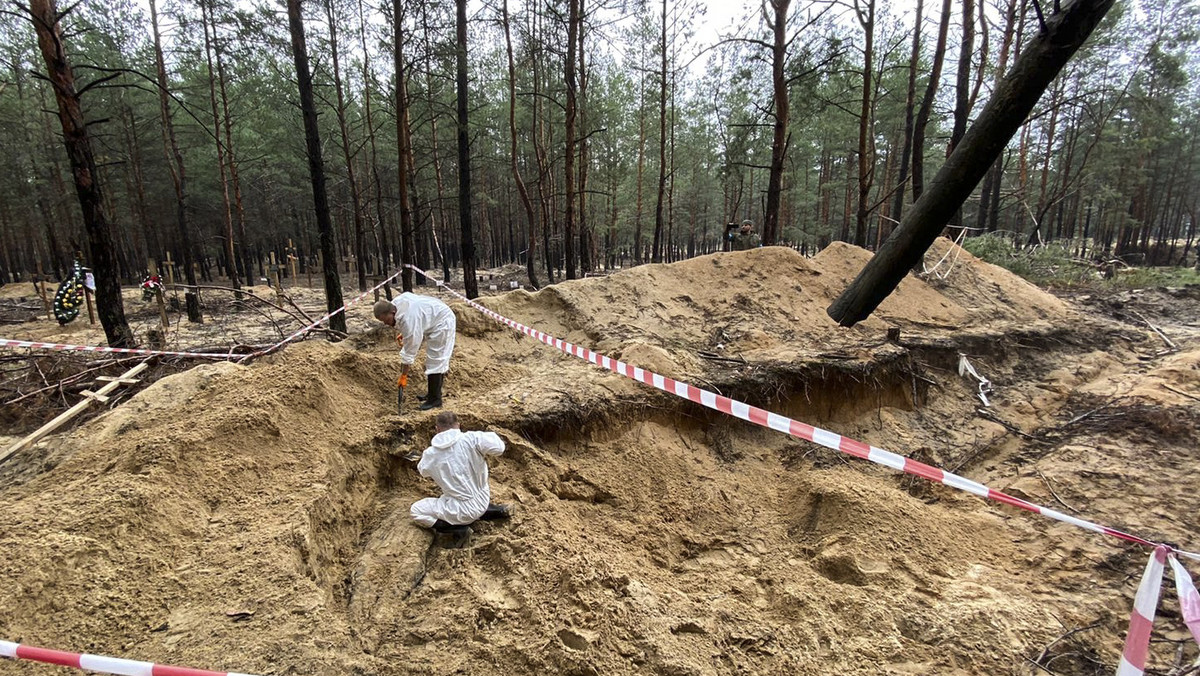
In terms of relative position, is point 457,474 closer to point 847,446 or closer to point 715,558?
point 715,558

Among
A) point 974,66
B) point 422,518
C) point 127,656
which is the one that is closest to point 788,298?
point 422,518

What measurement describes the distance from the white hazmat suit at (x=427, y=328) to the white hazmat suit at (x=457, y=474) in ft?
5.78

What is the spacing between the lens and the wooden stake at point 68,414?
3.72 metres

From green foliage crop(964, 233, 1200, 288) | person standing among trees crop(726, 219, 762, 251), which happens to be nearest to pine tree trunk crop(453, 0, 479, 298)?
person standing among trees crop(726, 219, 762, 251)

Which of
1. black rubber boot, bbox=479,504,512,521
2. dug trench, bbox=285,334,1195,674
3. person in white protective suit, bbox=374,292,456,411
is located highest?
person in white protective suit, bbox=374,292,456,411

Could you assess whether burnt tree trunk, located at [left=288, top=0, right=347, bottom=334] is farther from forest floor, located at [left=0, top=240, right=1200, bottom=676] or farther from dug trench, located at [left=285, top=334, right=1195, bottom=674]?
dug trench, located at [left=285, top=334, right=1195, bottom=674]

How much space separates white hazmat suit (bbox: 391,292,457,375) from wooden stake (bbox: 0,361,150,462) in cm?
284

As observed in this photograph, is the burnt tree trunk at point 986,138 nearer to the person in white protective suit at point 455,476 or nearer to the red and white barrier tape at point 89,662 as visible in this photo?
the person in white protective suit at point 455,476

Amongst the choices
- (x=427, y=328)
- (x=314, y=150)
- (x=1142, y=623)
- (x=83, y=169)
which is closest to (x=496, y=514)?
(x=427, y=328)

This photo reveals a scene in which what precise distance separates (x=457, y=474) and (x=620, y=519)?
1472mm

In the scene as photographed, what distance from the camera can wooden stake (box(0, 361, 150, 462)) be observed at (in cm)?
A: 372

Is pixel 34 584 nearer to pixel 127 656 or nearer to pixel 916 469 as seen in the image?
pixel 127 656

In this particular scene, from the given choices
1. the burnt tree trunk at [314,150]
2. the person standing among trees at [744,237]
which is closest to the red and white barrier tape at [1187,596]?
the person standing among trees at [744,237]

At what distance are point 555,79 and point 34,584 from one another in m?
20.3
